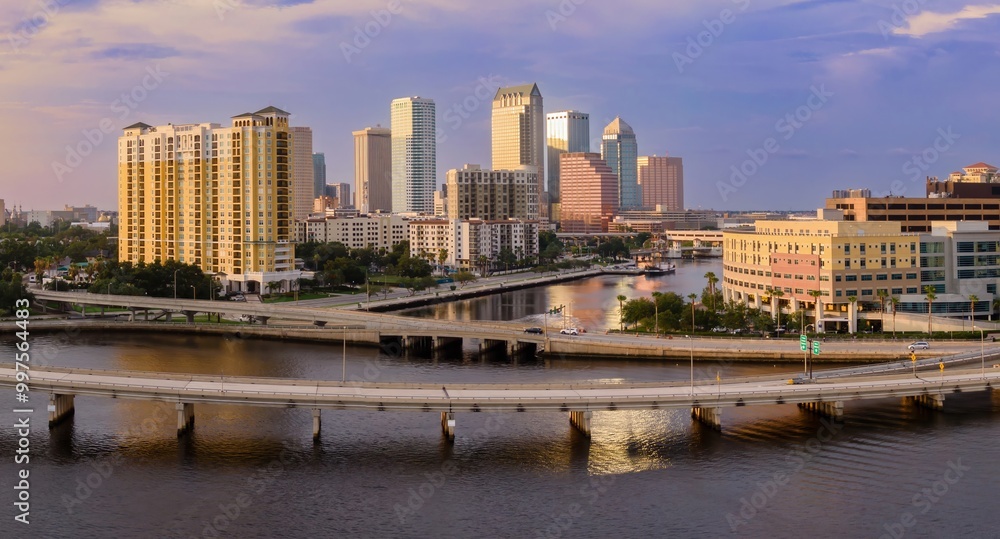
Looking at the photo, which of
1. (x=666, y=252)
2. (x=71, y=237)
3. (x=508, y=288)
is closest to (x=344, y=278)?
(x=508, y=288)

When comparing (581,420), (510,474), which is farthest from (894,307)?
(510,474)

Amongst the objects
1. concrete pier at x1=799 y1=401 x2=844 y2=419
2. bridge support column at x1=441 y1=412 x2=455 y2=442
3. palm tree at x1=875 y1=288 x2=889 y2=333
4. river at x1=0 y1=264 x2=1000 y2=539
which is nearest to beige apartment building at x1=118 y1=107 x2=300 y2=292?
river at x1=0 y1=264 x2=1000 y2=539

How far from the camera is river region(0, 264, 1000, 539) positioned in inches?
1137

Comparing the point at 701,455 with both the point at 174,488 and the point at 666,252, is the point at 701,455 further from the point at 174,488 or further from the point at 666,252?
the point at 666,252

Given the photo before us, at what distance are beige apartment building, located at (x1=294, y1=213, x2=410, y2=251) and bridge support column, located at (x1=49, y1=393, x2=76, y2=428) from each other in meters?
102

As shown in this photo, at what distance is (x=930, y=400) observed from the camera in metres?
41.5

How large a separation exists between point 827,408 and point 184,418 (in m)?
24.5

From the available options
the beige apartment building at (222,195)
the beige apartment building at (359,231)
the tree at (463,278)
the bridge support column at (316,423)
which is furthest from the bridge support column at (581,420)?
the beige apartment building at (359,231)

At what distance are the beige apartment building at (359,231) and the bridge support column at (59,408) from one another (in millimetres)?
102429

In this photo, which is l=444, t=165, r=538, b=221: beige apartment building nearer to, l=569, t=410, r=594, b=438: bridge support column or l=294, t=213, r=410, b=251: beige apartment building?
l=294, t=213, r=410, b=251: beige apartment building

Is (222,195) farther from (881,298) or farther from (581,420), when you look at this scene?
(581,420)

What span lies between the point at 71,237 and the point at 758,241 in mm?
108729

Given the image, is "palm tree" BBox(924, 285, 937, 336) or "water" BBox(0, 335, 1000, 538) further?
"palm tree" BBox(924, 285, 937, 336)

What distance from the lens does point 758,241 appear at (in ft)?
235
